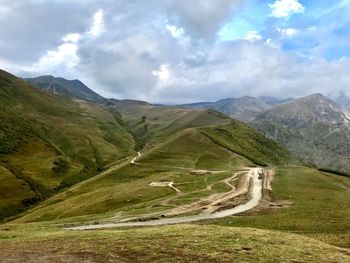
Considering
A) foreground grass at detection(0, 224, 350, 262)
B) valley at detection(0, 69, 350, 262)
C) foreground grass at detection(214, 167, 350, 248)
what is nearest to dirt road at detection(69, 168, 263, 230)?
valley at detection(0, 69, 350, 262)

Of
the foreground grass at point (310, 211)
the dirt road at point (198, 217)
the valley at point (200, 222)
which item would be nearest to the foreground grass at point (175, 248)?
the valley at point (200, 222)

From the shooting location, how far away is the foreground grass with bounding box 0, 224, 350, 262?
40781 millimetres

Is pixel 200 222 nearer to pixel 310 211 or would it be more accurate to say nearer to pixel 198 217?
pixel 198 217

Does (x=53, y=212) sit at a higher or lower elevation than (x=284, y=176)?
lower

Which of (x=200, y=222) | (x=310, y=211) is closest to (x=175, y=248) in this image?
(x=200, y=222)

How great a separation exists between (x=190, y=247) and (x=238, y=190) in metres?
88.5

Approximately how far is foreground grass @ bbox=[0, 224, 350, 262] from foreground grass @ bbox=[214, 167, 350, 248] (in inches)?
523

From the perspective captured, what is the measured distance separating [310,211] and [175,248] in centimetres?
5267

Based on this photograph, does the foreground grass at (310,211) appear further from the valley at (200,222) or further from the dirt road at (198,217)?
the dirt road at (198,217)

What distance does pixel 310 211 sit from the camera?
292ft

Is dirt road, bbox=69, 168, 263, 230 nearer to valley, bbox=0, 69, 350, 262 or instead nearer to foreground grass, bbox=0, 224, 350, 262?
valley, bbox=0, 69, 350, 262

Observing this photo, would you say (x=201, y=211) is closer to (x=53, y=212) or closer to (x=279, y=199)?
(x=279, y=199)

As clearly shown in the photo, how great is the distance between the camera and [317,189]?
437ft

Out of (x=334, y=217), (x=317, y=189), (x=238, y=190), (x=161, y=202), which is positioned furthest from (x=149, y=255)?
(x=317, y=189)
